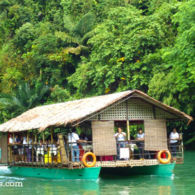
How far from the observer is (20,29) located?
96.1 feet

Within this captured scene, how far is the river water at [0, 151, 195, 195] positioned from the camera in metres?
11.6

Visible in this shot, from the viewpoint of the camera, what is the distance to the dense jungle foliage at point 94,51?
20795 mm

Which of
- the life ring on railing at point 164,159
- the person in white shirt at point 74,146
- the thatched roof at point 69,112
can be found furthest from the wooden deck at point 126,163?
the thatched roof at point 69,112

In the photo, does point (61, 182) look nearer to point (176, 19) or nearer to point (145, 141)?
point (145, 141)

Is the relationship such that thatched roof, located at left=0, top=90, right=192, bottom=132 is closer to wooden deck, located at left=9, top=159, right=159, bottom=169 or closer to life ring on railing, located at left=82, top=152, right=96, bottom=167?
life ring on railing, located at left=82, top=152, right=96, bottom=167

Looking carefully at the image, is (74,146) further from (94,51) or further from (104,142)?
(94,51)

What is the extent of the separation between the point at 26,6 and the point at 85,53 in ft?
23.0

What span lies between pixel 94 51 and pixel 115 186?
13352 mm

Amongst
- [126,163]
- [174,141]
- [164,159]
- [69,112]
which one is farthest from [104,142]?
[174,141]

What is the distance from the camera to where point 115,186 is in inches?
497

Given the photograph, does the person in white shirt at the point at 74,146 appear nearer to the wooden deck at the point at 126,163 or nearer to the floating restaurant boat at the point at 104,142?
the floating restaurant boat at the point at 104,142

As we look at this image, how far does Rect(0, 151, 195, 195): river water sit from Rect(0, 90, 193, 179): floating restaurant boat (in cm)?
41

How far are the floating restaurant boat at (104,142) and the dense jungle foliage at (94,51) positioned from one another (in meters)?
4.89

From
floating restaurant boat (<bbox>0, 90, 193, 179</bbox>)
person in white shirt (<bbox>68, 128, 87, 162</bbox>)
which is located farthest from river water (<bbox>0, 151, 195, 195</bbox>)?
person in white shirt (<bbox>68, 128, 87, 162</bbox>)
